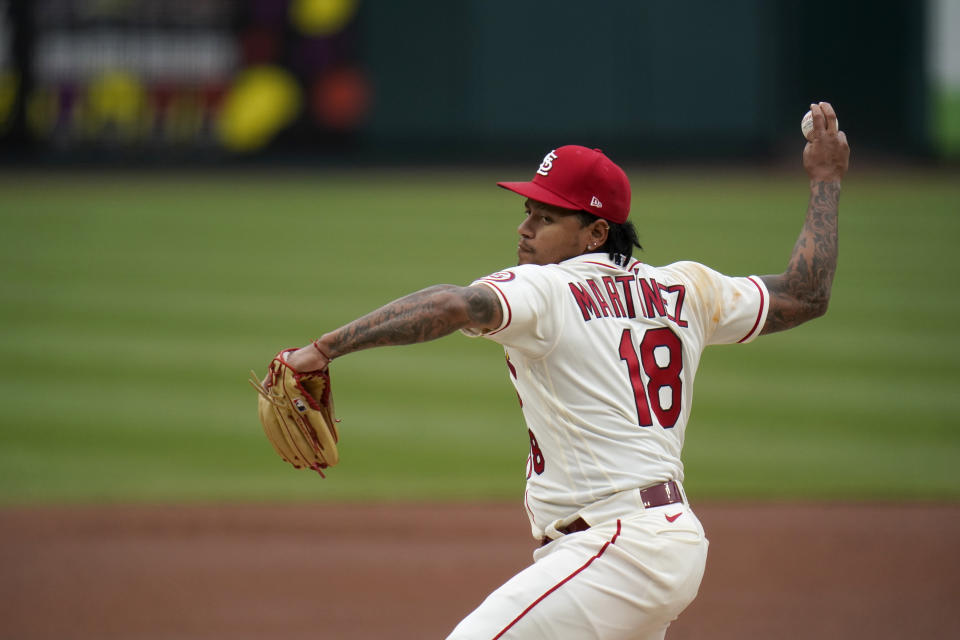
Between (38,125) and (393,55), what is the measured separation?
6256 millimetres

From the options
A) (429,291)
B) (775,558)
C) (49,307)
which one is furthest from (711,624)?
(49,307)

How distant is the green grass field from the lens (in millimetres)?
7770

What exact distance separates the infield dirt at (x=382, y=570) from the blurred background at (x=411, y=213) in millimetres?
508

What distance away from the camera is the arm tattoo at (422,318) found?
2.62 m

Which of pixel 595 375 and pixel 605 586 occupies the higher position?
pixel 595 375

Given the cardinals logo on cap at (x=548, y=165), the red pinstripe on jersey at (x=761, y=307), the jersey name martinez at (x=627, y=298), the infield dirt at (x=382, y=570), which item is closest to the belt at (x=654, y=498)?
the jersey name martinez at (x=627, y=298)

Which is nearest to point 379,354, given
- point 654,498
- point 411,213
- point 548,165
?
point 411,213

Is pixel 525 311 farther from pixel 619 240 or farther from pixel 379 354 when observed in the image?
pixel 379 354

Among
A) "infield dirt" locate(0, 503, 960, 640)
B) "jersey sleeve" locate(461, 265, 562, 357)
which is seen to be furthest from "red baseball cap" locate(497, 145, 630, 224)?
"infield dirt" locate(0, 503, 960, 640)

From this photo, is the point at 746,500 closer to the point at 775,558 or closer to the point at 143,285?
the point at 775,558

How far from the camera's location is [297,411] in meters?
2.81

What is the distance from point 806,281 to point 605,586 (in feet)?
3.64

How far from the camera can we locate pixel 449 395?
31.1ft

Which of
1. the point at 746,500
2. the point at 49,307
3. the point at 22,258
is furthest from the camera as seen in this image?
the point at 22,258
